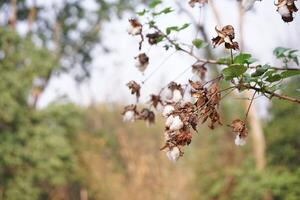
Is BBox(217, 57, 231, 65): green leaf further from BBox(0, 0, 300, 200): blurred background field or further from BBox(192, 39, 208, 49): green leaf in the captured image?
BBox(0, 0, 300, 200): blurred background field

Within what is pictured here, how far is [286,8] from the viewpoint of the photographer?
1.36 metres

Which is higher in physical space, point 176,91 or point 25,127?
point 25,127

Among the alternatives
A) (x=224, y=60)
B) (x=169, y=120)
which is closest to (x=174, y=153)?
(x=169, y=120)

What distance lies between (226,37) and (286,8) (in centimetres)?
20

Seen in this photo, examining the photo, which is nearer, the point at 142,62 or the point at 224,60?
the point at 224,60

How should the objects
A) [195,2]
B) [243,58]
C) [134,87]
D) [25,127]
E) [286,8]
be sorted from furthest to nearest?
[25,127], [134,87], [195,2], [243,58], [286,8]

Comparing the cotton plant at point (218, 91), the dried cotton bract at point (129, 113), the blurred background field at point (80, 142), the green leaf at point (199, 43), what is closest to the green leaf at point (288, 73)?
the cotton plant at point (218, 91)

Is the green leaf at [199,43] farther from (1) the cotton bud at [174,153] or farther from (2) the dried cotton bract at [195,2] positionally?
(1) the cotton bud at [174,153]

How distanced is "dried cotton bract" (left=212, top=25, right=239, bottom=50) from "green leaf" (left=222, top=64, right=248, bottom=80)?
0.06m

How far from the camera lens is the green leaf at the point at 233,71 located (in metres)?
1.41

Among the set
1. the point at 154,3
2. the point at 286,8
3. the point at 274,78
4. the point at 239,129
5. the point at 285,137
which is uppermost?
the point at 285,137

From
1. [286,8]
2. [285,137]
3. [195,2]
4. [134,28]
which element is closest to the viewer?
[286,8]

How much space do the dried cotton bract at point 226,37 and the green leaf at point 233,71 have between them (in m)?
0.06

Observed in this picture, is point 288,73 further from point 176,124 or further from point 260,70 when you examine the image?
point 176,124
